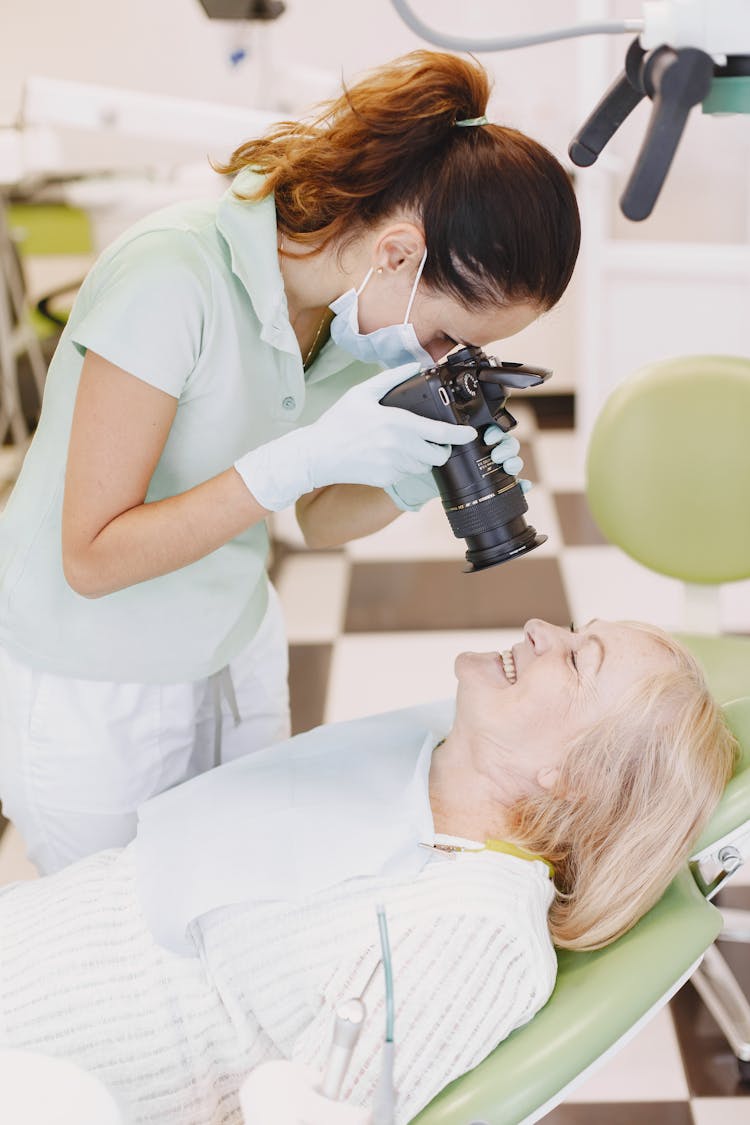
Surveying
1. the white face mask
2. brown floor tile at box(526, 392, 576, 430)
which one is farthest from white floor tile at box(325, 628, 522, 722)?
brown floor tile at box(526, 392, 576, 430)

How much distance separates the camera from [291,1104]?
0.75 meters

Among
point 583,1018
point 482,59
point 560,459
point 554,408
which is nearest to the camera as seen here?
point 583,1018

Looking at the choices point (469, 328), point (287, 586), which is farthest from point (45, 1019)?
point (287, 586)

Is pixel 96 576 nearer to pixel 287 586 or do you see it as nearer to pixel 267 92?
pixel 287 586

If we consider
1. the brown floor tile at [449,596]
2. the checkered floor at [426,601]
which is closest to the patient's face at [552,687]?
the checkered floor at [426,601]

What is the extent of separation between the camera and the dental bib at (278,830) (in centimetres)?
122

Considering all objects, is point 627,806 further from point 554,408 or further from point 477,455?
point 554,408

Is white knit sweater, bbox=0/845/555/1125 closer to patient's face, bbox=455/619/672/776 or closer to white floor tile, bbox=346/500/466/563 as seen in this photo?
patient's face, bbox=455/619/672/776

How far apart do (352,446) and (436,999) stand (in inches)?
20.6

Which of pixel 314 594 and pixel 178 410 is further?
pixel 314 594

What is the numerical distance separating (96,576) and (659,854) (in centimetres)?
64

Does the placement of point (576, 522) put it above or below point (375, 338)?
below

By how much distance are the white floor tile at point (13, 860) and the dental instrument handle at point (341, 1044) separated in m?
1.43

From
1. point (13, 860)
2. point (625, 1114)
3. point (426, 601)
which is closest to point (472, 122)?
point (625, 1114)
